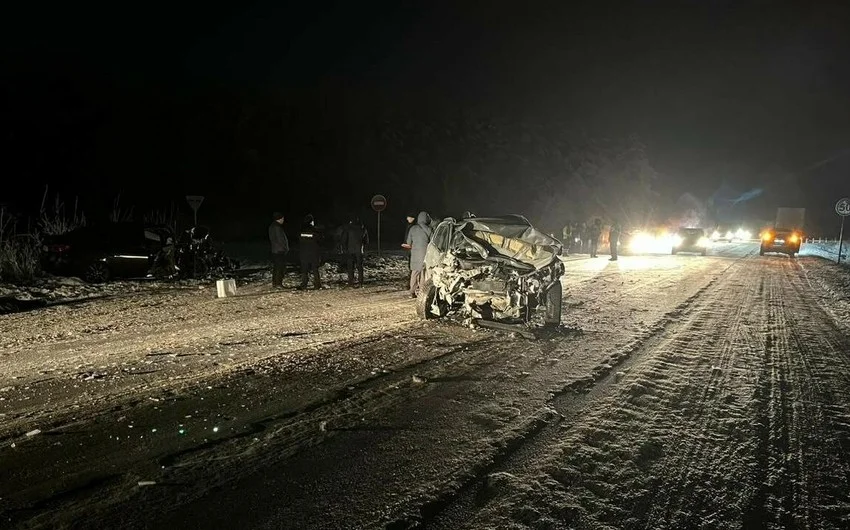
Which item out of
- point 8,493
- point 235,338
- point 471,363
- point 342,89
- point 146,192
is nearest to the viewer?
point 8,493

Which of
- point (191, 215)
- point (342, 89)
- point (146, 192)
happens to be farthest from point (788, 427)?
point (342, 89)

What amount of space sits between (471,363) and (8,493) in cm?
446

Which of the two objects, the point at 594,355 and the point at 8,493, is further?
the point at 594,355

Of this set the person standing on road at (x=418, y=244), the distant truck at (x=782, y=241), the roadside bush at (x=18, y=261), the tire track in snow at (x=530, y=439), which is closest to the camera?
the tire track in snow at (x=530, y=439)

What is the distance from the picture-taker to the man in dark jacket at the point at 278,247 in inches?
516

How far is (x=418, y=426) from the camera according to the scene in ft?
14.7

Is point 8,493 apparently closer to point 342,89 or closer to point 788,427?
point 788,427

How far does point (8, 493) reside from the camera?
3.33 metres

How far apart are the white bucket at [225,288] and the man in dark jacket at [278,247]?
59.4 inches

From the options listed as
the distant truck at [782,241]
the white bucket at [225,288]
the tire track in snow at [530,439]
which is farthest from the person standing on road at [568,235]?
the tire track in snow at [530,439]

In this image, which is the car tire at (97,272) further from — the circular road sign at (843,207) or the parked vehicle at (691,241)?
the parked vehicle at (691,241)

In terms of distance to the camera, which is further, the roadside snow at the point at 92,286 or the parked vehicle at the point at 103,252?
the parked vehicle at the point at 103,252

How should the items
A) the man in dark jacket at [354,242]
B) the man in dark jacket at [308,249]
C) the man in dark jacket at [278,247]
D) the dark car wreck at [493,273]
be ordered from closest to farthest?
the dark car wreck at [493,273] < the man in dark jacket at [308,249] < the man in dark jacket at [278,247] < the man in dark jacket at [354,242]

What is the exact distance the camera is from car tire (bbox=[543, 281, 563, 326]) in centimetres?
857
